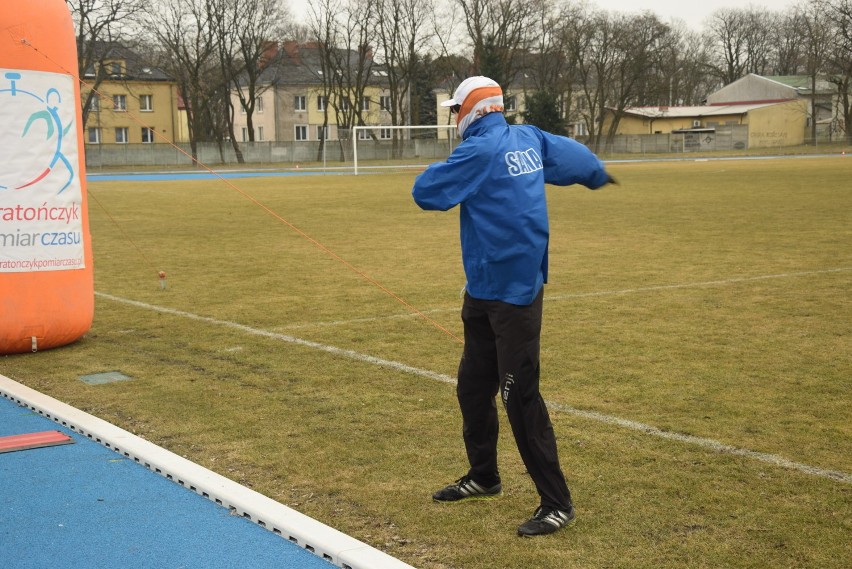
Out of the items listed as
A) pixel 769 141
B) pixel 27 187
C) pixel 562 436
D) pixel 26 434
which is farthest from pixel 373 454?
pixel 769 141

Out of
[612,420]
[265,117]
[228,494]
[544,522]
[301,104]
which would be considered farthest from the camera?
[265,117]

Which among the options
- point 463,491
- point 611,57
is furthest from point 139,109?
point 463,491

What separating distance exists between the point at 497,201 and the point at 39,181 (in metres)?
5.50

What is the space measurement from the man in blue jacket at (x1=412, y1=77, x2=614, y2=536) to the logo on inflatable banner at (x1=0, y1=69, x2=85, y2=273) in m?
5.16

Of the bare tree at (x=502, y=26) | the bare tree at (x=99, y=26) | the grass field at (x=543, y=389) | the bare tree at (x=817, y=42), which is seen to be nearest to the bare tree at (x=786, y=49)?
the bare tree at (x=817, y=42)

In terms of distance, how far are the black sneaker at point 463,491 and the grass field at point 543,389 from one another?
0.10 m

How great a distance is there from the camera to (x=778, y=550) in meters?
4.25

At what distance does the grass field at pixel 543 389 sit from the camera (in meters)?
4.59

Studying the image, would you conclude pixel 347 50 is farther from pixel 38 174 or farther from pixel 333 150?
pixel 38 174

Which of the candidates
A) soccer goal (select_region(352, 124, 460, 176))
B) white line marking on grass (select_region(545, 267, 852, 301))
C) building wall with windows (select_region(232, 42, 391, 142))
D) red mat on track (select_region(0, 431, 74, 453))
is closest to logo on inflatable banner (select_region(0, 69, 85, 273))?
red mat on track (select_region(0, 431, 74, 453))

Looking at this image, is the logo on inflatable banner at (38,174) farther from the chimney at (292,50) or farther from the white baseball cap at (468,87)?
the chimney at (292,50)

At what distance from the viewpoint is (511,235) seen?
4539 millimetres

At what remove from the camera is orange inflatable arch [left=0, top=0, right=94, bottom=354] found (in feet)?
27.8

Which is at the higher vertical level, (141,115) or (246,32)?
(246,32)
